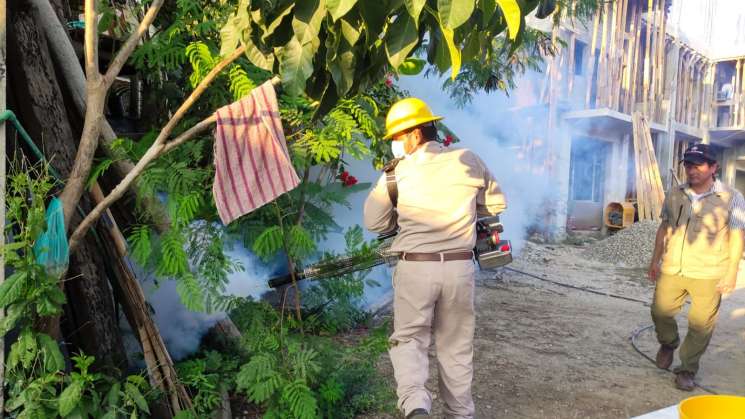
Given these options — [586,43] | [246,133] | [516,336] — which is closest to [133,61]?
[246,133]

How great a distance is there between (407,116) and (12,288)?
228cm

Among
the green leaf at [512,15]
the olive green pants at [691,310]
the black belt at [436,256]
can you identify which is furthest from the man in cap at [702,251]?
the green leaf at [512,15]

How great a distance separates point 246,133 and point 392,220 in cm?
108

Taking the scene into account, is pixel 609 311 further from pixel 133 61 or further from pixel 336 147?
pixel 133 61

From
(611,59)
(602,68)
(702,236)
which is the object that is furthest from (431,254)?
(611,59)

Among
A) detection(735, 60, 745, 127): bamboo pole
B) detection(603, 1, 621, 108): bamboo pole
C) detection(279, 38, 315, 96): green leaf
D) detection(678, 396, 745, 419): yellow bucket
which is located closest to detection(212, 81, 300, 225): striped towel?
detection(279, 38, 315, 96): green leaf

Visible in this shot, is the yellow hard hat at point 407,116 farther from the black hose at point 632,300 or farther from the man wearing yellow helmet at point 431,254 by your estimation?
the black hose at point 632,300

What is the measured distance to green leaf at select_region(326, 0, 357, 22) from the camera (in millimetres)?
1336

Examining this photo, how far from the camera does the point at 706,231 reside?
4.52 metres

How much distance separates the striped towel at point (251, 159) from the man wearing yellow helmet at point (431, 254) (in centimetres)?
69

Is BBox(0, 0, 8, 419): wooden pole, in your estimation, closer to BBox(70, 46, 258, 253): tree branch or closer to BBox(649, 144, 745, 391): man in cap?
BBox(70, 46, 258, 253): tree branch

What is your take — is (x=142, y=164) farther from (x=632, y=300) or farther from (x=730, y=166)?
(x=730, y=166)

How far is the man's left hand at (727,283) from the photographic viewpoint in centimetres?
448

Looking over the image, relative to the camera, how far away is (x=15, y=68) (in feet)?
9.98
